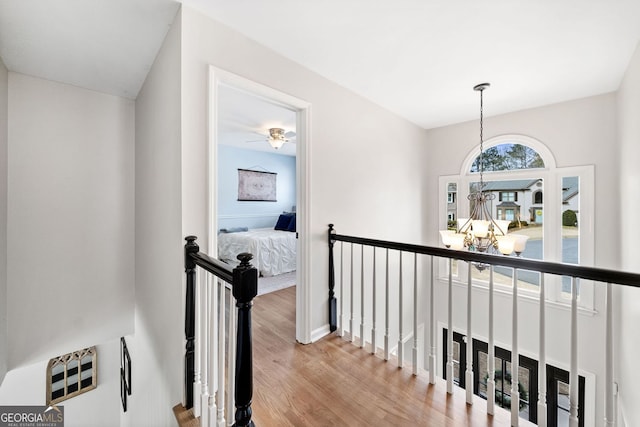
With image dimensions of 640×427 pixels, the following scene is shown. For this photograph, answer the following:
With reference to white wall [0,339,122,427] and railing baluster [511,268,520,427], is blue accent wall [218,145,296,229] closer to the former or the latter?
white wall [0,339,122,427]

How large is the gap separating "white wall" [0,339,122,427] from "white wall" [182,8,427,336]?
2.89 metres

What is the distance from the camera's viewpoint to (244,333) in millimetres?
1072

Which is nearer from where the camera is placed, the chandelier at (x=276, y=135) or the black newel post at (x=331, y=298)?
the black newel post at (x=331, y=298)

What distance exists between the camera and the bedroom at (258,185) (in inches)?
145

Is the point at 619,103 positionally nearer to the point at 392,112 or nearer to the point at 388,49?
the point at 392,112

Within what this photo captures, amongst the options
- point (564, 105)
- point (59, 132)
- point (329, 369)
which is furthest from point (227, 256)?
point (564, 105)

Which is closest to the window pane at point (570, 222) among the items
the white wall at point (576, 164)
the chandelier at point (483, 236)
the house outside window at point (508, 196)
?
the white wall at point (576, 164)

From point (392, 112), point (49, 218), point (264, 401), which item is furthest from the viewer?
point (392, 112)

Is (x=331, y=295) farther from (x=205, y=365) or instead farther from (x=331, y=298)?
(x=205, y=365)

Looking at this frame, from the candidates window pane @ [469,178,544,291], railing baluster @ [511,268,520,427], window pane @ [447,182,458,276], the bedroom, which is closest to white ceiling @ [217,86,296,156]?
the bedroom

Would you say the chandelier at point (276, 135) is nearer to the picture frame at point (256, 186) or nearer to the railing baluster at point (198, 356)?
the picture frame at point (256, 186)

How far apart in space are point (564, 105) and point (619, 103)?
49 centimetres

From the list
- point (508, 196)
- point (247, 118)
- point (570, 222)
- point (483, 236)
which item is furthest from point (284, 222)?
point (570, 222)

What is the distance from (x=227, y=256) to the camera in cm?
475
